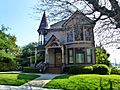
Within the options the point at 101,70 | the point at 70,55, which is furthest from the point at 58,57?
the point at 101,70

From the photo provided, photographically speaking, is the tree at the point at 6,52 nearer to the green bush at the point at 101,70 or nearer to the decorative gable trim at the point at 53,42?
the decorative gable trim at the point at 53,42

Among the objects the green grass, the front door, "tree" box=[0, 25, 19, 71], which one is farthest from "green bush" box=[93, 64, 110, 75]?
"tree" box=[0, 25, 19, 71]

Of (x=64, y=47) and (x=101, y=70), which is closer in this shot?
(x=101, y=70)

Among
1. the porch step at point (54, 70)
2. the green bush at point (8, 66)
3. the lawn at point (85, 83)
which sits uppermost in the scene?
the green bush at point (8, 66)

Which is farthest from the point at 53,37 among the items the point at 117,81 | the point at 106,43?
the point at 106,43

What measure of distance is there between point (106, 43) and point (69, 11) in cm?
309

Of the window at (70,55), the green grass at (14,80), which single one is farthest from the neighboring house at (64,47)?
the green grass at (14,80)

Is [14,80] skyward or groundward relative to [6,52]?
groundward

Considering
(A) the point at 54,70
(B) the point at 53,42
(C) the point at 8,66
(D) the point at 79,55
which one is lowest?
(A) the point at 54,70

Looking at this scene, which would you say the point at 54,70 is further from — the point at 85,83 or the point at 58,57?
the point at 85,83

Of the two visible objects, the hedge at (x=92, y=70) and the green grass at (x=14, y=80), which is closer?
the green grass at (x=14, y=80)

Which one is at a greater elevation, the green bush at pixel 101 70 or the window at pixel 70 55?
the window at pixel 70 55

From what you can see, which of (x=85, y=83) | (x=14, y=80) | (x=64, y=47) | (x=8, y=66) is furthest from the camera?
(x=8, y=66)

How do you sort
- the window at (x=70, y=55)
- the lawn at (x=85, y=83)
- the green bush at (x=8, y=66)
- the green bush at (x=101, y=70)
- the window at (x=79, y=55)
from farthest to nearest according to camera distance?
the green bush at (x=8, y=66)
the window at (x=70, y=55)
the window at (x=79, y=55)
the green bush at (x=101, y=70)
the lawn at (x=85, y=83)
